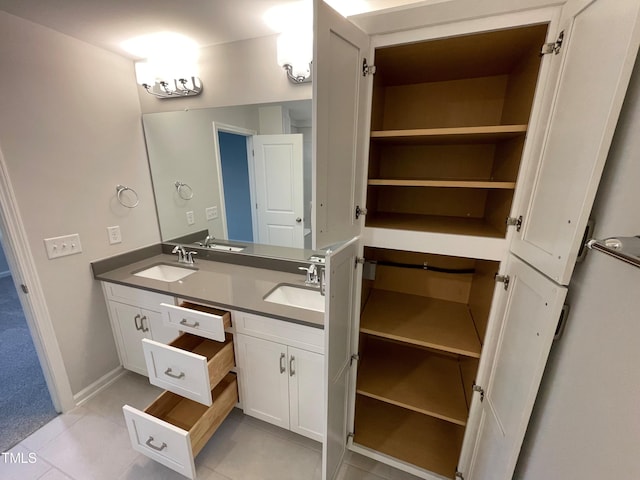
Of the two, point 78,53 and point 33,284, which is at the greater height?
point 78,53

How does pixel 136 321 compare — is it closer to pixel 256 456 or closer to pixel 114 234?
pixel 114 234

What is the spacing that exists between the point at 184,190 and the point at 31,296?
1091mm

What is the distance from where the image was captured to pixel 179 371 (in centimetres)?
133

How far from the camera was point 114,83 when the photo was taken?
176cm

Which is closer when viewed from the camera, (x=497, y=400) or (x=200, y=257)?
(x=497, y=400)

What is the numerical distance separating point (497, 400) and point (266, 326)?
104cm

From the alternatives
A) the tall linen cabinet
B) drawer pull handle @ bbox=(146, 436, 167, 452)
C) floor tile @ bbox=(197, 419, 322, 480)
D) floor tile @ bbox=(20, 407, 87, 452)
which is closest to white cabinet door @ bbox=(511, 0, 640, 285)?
the tall linen cabinet

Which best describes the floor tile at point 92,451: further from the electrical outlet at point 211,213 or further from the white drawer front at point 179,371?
the electrical outlet at point 211,213

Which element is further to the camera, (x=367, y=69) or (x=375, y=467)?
(x=375, y=467)

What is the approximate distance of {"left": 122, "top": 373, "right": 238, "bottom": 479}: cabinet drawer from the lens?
3.94 feet

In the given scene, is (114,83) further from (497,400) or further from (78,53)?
(497,400)

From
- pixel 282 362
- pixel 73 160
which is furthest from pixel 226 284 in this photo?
pixel 73 160

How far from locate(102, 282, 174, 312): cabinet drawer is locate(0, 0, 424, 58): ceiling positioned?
1498 millimetres

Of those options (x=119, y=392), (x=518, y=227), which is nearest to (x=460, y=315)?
(x=518, y=227)
